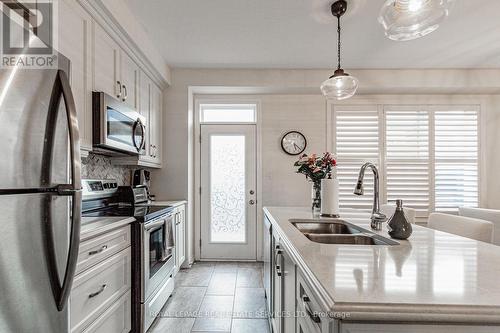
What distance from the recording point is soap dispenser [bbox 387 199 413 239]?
134cm

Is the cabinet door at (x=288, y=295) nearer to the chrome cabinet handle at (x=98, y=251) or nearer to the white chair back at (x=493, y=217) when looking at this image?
the chrome cabinet handle at (x=98, y=251)

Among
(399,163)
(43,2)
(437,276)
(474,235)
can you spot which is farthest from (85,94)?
(399,163)

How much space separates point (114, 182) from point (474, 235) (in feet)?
10.1

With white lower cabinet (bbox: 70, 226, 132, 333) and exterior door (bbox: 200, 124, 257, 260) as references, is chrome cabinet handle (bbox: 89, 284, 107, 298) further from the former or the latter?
exterior door (bbox: 200, 124, 257, 260)

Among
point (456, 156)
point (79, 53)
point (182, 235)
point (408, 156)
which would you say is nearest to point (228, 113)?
point (182, 235)

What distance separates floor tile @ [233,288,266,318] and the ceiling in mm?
2710

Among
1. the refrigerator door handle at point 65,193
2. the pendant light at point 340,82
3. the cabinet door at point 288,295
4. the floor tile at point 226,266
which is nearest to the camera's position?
the refrigerator door handle at point 65,193

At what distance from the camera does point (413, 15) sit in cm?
152

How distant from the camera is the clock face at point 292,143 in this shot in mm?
4066

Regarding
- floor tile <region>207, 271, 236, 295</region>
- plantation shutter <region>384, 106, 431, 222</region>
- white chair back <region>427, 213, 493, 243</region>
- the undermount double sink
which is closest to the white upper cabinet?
floor tile <region>207, 271, 236, 295</region>

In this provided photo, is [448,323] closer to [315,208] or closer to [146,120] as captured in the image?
[315,208]

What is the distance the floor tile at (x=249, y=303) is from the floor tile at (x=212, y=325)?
135 mm

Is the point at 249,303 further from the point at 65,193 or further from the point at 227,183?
the point at 65,193

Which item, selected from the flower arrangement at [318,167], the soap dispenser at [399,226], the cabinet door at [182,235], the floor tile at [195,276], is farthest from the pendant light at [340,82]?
the floor tile at [195,276]
